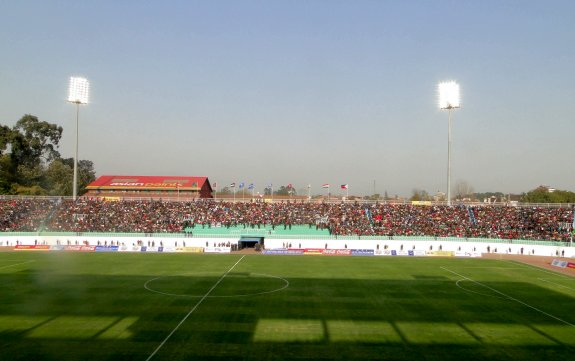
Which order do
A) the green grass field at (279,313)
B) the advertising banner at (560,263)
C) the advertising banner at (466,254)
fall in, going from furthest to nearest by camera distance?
the advertising banner at (466,254) < the advertising banner at (560,263) < the green grass field at (279,313)

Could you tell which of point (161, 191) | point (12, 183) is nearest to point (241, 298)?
point (161, 191)

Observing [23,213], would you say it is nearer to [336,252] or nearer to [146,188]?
[146,188]

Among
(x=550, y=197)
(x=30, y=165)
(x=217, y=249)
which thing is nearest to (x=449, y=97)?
(x=217, y=249)

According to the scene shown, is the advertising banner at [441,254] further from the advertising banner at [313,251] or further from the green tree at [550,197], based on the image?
the green tree at [550,197]

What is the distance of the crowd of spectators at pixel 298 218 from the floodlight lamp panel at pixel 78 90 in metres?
15.1

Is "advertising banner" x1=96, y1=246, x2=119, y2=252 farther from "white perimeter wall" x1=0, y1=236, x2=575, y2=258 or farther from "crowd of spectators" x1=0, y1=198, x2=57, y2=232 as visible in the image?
"crowd of spectators" x1=0, y1=198, x2=57, y2=232

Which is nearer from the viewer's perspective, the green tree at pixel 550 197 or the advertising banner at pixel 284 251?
the advertising banner at pixel 284 251

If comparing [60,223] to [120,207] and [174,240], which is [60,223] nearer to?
[120,207]

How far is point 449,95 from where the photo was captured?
230ft

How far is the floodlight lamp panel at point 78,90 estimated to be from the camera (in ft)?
225

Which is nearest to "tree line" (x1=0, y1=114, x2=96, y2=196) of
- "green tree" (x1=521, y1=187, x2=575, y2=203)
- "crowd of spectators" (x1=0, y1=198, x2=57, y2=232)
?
"crowd of spectators" (x1=0, y1=198, x2=57, y2=232)

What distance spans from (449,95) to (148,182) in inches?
2541

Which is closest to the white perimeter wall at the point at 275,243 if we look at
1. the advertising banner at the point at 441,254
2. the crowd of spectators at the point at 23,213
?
the advertising banner at the point at 441,254

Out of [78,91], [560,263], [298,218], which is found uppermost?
[78,91]
